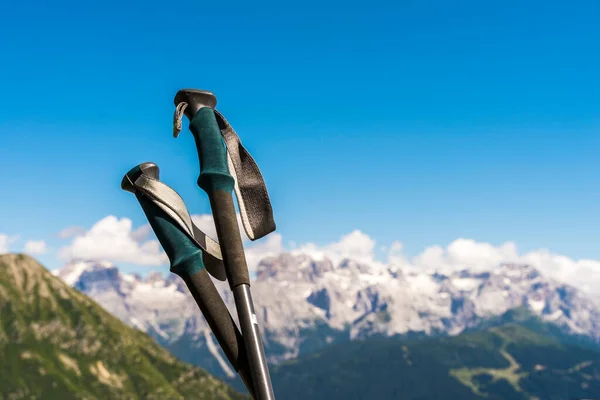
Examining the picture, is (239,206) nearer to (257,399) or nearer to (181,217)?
(181,217)

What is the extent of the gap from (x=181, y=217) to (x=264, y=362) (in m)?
2.57

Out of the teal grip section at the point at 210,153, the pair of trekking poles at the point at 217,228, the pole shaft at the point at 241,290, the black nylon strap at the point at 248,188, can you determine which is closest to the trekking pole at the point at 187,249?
the pair of trekking poles at the point at 217,228

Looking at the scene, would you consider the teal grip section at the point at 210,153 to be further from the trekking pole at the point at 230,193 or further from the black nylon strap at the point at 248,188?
the black nylon strap at the point at 248,188

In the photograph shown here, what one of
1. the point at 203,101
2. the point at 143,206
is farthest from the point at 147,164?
the point at 203,101

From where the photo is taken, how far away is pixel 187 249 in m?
10.0

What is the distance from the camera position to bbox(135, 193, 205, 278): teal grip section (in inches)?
392

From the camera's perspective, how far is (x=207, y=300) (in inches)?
391

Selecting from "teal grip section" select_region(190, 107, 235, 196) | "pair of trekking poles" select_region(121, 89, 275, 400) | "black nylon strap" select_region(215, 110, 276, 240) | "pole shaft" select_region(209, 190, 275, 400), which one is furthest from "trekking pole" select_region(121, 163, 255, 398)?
"black nylon strap" select_region(215, 110, 276, 240)

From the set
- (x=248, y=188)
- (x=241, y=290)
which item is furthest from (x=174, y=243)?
(x=248, y=188)

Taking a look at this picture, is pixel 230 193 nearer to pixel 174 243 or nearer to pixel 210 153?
pixel 210 153

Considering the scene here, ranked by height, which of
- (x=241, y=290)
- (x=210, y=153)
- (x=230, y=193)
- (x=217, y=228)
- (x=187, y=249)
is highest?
(x=210, y=153)

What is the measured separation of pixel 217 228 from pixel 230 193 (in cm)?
63

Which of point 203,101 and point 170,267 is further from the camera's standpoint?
point 203,101

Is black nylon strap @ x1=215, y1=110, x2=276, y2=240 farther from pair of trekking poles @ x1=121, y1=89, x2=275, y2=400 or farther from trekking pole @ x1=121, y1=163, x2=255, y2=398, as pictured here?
trekking pole @ x1=121, y1=163, x2=255, y2=398
